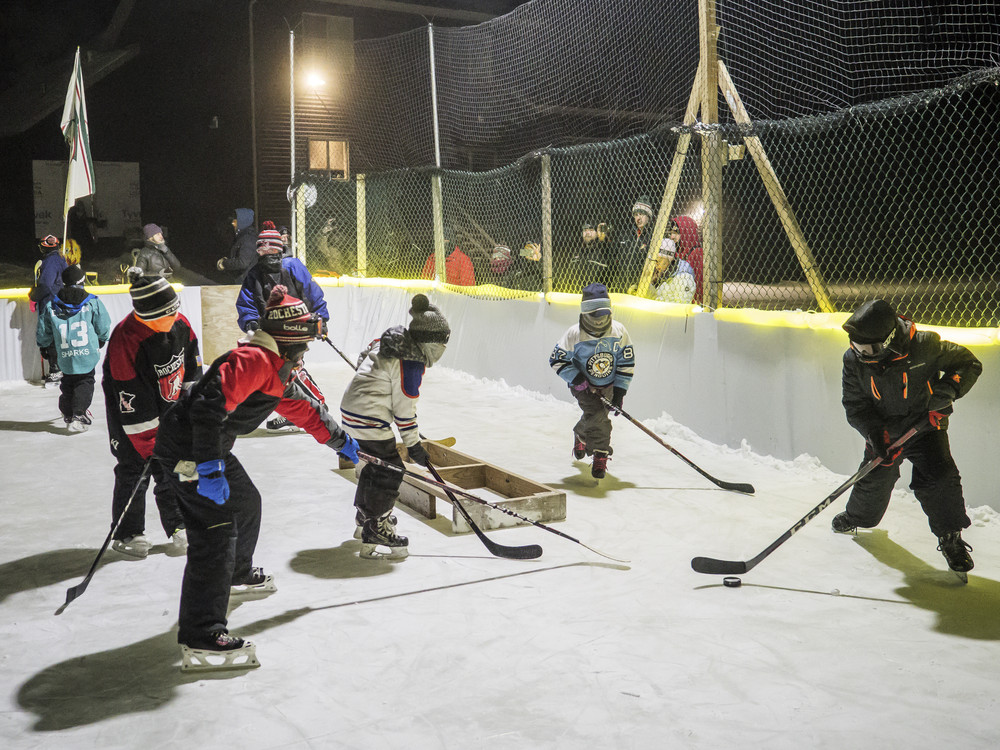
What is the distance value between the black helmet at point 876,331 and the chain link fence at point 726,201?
1425 millimetres

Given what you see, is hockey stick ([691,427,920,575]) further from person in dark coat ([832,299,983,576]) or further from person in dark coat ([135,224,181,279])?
person in dark coat ([135,224,181,279])

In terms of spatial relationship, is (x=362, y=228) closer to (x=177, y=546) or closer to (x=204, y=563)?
(x=177, y=546)

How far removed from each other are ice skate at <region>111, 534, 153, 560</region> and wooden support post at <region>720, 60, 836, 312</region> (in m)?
4.41

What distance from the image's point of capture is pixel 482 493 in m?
5.54

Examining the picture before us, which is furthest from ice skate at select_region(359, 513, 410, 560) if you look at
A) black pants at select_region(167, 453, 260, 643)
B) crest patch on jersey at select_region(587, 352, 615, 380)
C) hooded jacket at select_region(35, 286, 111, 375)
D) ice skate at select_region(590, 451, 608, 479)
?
hooded jacket at select_region(35, 286, 111, 375)

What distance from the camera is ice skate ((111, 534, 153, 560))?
4.36 metres

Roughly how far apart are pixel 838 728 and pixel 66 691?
2439 millimetres

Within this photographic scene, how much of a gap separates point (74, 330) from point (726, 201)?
654 centimetres

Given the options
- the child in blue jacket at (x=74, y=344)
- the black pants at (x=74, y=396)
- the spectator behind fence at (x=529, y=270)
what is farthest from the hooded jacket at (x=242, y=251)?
the spectator behind fence at (x=529, y=270)

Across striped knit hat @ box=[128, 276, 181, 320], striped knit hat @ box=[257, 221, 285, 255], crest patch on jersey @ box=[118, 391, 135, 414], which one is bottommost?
crest patch on jersey @ box=[118, 391, 135, 414]

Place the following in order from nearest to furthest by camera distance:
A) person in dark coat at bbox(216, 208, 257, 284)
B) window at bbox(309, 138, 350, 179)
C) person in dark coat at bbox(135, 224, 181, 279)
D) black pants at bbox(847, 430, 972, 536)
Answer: black pants at bbox(847, 430, 972, 536) < person in dark coat at bbox(135, 224, 181, 279) < person in dark coat at bbox(216, 208, 257, 284) < window at bbox(309, 138, 350, 179)

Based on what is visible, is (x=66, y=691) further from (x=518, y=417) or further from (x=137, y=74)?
(x=137, y=74)

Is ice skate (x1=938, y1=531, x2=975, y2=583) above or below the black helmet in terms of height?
below

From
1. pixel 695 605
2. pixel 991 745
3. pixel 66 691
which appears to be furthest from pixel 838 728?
pixel 66 691
